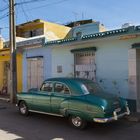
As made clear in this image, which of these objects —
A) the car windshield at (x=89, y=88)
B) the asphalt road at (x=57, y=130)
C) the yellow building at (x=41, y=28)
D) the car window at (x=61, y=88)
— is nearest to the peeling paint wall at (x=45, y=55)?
the asphalt road at (x=57, y=130)

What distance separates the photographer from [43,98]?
987 cm

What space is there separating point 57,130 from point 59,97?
4.02ft

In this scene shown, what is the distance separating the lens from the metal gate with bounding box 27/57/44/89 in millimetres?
16203

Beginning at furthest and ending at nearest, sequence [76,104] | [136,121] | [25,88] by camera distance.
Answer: [25,88], [136,121], [76,104]

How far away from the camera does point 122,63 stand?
1160 centimetres

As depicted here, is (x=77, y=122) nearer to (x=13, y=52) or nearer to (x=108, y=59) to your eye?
(x=108, y=59)

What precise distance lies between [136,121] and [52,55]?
7179mm

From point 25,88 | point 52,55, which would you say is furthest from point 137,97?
point 25,88

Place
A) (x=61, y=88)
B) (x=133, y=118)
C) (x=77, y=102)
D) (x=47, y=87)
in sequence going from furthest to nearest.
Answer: (x=47, y=87) → (x=133, y=118) → (x=61, y=88) → (x=77, y=102)

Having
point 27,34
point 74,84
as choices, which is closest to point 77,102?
point 74,84

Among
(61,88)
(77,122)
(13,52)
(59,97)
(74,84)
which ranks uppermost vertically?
(13,52)

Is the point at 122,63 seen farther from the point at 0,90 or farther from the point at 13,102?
the point at 0,90

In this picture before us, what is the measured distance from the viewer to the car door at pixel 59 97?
8.96 metres

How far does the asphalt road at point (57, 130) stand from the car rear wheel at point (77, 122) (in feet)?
0.51
